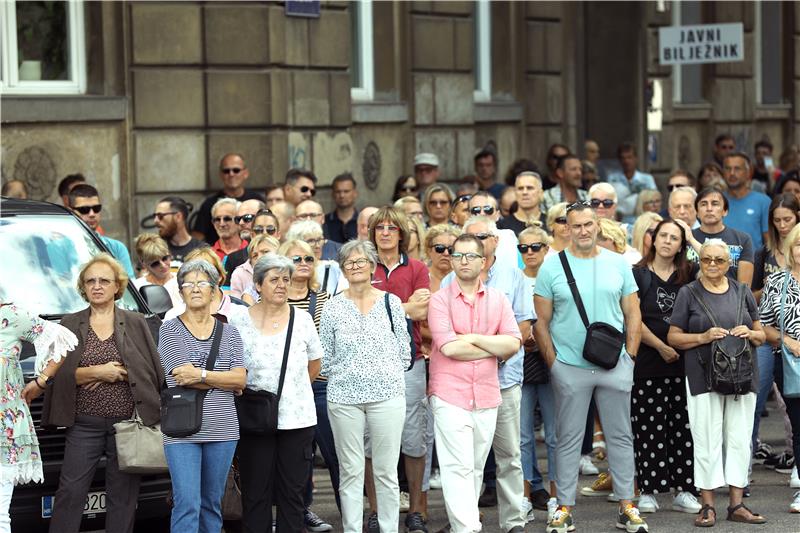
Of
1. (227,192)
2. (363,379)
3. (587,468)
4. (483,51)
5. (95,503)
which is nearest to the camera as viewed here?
(95,503)

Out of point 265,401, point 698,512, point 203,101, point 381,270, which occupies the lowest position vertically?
point 698,512

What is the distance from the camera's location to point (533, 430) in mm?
10539

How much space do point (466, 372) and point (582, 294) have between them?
104 cm

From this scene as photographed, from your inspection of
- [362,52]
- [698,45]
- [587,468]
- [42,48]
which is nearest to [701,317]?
[587,468]

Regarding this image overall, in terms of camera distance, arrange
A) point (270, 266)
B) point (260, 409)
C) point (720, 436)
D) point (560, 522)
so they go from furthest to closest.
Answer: point (720, 436) < point (560, 522) < point (270, 266) < point (260, 409)

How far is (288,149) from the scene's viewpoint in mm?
16266

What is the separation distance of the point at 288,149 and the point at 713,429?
7.09 meters

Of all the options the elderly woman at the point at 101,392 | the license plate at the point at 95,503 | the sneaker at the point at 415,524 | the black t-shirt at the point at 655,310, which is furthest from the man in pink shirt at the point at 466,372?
the license plate at the point at 95,503

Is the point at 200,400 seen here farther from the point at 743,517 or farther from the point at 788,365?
the point at 788,365

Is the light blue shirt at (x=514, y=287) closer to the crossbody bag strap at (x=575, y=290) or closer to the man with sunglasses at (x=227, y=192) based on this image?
the crossbody bag strap at (x=575, y=290)

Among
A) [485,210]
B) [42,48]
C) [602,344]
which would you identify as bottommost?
[602,344]

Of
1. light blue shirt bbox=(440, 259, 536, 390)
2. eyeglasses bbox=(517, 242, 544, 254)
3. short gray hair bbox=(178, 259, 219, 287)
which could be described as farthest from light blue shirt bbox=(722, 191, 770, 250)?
short gray hair bbox=(178, 259, 219, 287)

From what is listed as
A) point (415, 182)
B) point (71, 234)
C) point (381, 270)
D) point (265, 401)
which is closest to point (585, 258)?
point (381, 270)

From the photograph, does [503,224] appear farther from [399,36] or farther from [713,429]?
[399,36]
